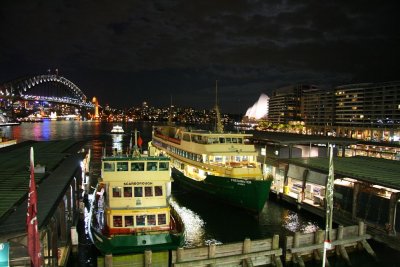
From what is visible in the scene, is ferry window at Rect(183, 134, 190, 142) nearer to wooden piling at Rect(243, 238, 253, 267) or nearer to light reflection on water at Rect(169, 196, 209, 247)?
light reflection on water at Rect(169, 196, 209, 247)

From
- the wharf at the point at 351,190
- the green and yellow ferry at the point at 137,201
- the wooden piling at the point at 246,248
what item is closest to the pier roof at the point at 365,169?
the wharf at the point at 351,190

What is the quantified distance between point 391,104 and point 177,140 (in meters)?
134

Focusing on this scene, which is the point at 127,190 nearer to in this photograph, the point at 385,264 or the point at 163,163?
the point at 163,163

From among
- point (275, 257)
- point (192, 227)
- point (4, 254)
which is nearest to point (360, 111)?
point (192, 227)

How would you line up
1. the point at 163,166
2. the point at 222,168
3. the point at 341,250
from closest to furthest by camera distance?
the point at 163,166 → the point at 341,250 → the point at 222,168

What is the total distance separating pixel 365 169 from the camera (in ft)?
99.9

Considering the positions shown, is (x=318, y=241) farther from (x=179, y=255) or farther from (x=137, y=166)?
(x=137, y=166)

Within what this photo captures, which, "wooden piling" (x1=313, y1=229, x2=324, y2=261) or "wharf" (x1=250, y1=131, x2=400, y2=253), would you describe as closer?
"wooden piling" (x1=313, y1=229, x2=324, y2=261)

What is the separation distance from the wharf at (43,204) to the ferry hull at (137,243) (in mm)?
2628

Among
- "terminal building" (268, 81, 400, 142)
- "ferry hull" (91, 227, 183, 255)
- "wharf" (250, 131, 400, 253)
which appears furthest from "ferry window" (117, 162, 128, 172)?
"terminal building" (268, 81, 400, 142)

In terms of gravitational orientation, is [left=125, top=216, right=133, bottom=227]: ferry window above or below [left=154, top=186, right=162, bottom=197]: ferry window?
below

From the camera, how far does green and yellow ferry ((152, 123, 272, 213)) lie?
3077 cm

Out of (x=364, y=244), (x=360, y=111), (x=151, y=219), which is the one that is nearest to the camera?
(x=151, y=219)

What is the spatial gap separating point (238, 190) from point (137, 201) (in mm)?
13087
